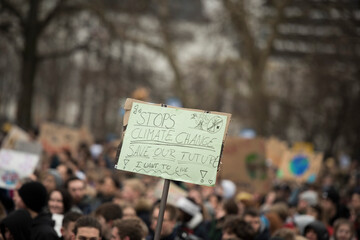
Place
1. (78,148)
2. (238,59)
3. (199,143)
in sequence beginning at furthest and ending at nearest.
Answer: (238,59)
(78,148)
(199,143)

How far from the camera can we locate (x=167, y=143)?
Result: 6.20 m

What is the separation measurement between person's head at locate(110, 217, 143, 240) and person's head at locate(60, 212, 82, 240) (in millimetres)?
415

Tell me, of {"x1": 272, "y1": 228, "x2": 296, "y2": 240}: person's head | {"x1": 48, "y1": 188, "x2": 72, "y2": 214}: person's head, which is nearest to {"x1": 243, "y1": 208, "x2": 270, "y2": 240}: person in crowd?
{"x1": 272, "y1": 228, "x2": 296, "y2": 240}: person's head

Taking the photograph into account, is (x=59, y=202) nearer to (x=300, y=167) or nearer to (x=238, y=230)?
(x=238, y=230)

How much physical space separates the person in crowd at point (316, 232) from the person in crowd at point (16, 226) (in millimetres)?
2941

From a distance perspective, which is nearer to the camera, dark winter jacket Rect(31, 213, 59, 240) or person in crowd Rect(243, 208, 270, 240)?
dark winter jacket Rect(31, 213, 59, 240)

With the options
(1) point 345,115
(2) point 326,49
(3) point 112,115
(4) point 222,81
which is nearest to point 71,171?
(2) point 326,49

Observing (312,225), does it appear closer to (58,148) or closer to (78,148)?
(58,148)

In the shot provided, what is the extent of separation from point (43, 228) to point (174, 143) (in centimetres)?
140

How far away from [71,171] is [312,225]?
445cm

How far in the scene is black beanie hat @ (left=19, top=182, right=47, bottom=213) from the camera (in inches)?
287

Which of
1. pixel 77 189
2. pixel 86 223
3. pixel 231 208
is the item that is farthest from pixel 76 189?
pixel 86 223

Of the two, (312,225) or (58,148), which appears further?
(58,148)

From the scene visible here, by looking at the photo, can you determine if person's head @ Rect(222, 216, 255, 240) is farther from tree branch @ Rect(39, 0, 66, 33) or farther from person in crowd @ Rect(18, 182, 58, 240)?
tree branch @ Rect(39, 0, 66, 33)
